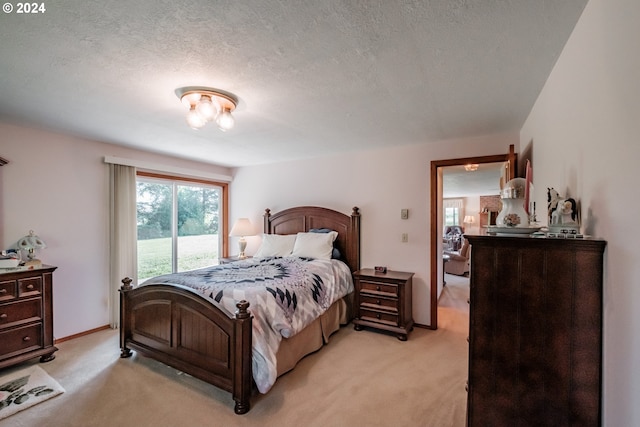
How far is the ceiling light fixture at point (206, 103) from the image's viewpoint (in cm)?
198

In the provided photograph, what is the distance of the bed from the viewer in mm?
1963

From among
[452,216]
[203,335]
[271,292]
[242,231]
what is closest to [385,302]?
[271,292]

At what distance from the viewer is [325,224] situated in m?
4.10

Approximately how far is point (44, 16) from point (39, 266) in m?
2.43

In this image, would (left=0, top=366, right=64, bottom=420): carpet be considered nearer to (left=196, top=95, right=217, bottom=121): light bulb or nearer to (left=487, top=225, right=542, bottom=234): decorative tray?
(left=196, top=95, right=217, bottom=121): light bulb

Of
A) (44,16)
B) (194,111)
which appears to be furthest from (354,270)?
(44,16)

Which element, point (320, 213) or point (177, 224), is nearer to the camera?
point (320, 213)

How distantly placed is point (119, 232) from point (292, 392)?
2.89 metres

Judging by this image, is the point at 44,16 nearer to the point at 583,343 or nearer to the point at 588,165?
the point at 588,165

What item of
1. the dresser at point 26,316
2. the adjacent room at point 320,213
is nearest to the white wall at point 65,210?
the adjacent room at point 320,213

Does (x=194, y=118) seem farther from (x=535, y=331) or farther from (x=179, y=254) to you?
(x=179, y=254)

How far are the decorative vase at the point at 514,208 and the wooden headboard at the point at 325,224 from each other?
2403 mm

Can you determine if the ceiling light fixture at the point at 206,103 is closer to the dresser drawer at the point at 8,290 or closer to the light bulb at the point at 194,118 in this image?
the light bulb at the point at 194,118

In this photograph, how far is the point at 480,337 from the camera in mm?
1330
